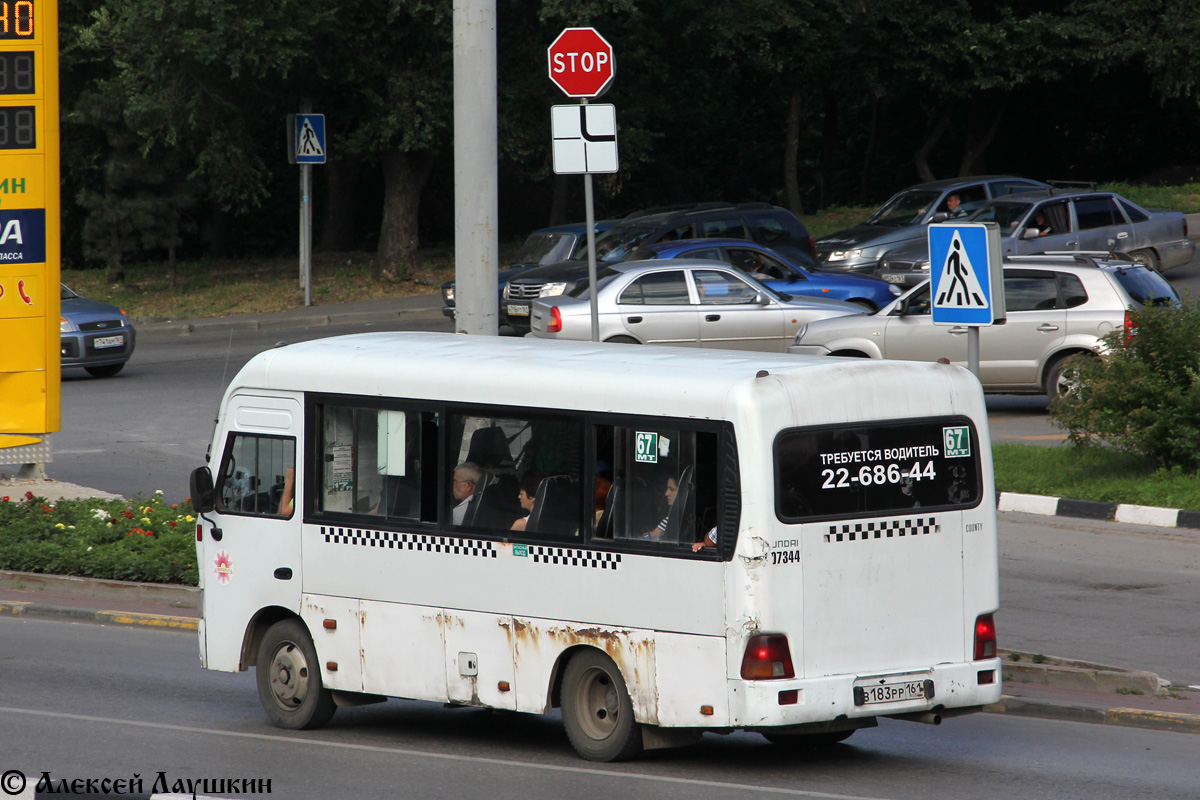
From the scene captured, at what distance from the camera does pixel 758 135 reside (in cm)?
4631

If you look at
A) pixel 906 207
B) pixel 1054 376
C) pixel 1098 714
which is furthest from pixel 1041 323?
pixel 906 207

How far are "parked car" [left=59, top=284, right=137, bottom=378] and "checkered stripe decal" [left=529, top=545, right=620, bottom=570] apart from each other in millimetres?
16638

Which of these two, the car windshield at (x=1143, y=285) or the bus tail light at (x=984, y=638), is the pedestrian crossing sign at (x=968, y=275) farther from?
the car windshield at (x=1143, y=285)

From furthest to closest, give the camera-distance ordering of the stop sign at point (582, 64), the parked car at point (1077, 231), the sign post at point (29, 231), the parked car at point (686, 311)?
1. the parked car at point (1077, 231)
2. the parked car at point (686, 311)
3. the sign post at point (29, 231)
4. the stop sign at point (582, 64)

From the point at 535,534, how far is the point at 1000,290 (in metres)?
4.22

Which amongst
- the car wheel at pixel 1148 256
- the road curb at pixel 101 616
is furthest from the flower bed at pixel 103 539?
the car wheel at pixel 1148 256

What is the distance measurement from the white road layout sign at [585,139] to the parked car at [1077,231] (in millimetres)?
14364

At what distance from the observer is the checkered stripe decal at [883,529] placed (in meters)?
7.66

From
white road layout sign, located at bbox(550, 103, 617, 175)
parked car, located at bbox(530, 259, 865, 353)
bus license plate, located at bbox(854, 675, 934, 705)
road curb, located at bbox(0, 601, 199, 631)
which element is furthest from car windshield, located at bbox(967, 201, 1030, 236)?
bus license plate, located at bbox(854, 675, 934, 705)

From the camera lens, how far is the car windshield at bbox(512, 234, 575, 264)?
27234mm

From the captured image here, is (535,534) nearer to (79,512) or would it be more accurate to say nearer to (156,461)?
(79,512)

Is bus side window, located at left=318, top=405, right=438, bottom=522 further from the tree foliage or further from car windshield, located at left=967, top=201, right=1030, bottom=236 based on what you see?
car windshield, located at left=967, top=201, right=1030, bottom=236

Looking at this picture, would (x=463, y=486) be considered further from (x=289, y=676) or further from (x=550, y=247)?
(x=550, y=247)

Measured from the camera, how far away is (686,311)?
70.5 ft
